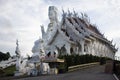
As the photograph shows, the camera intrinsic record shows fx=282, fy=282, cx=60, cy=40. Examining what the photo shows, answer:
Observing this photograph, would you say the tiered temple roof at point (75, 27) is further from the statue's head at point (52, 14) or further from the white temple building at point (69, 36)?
the statue's head at point (52, 14)

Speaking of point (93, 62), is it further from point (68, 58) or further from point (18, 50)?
point (18, 50)

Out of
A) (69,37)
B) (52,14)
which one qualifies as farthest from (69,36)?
(52,14)

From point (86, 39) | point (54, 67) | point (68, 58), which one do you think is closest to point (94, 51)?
point (86, 39)

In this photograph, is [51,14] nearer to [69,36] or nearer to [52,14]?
[52,14]

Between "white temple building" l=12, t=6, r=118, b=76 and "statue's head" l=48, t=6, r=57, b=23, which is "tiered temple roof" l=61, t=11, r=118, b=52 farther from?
"statue's head" l=48, t=6, r=57, b=23

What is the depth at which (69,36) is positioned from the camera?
4681 cm

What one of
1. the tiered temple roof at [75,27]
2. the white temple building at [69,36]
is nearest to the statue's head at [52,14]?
the white temple building at [69,36]

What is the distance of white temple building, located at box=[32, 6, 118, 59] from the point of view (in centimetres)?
4519

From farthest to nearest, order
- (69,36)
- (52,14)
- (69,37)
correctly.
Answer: (52,14) < (69,36) < (69,37)

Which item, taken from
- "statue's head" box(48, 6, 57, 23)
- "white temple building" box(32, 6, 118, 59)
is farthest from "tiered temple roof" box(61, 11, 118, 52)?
"statue's head" box(48, 6, 57, 23)

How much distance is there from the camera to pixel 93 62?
134 ft

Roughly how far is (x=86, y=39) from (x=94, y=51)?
5666 millimetres

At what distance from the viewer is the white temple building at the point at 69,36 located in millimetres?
45188

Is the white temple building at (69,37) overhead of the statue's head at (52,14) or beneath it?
beneath
